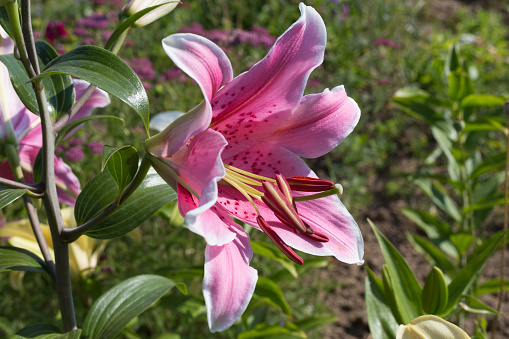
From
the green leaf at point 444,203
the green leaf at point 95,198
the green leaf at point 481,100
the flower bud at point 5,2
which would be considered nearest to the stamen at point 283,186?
the green leaf at point 95,198

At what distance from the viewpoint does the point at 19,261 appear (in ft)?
2.89

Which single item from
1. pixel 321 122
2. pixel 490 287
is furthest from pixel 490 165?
pixel 321 122

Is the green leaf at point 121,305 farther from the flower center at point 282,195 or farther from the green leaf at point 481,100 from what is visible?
the green leaf at point 481,100

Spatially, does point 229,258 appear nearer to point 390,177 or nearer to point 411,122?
point 390,177

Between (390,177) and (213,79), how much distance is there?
2.56m

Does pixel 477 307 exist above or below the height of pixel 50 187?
below

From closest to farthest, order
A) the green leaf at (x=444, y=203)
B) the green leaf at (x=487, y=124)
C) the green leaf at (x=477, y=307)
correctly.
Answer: the green leaf at (x=477, y=307) → the green leaf at (x=487, y=124) → the green leaf at (x=444, y=203)

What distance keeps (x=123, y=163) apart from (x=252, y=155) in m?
0.21

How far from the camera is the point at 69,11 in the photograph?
443cm

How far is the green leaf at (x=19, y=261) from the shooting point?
34.0 inches

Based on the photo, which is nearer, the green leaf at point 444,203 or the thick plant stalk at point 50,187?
the thick plant stalk at point 50,187

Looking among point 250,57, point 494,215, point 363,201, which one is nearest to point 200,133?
point 250,57

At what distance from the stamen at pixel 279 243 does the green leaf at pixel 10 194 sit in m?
0.34

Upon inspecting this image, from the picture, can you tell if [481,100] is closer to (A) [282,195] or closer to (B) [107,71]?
(A) [282,195]
